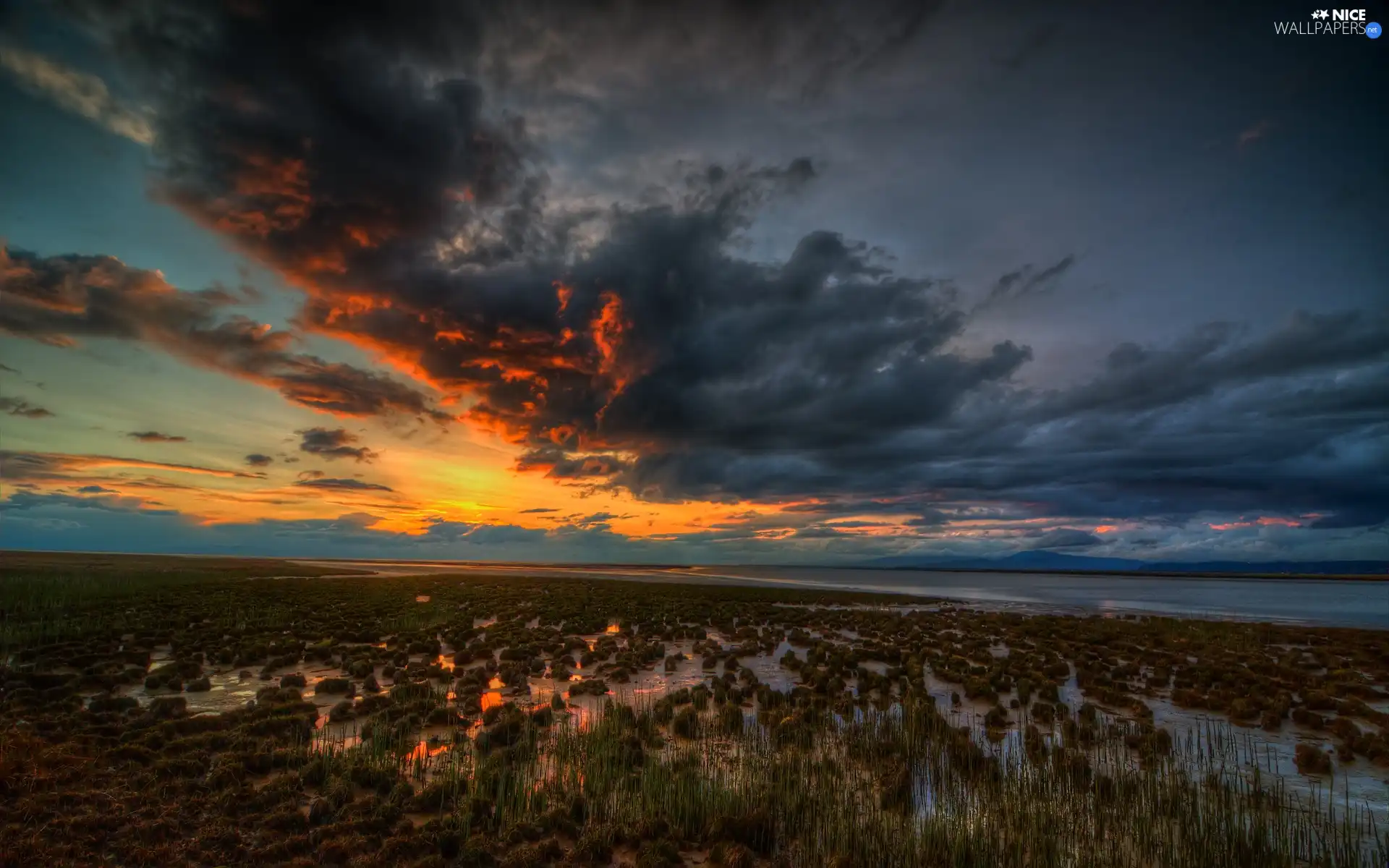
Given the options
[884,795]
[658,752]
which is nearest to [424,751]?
[658,752]

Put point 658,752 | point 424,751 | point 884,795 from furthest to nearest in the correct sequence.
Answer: point 658,752 < point 424,751 < point 884,795

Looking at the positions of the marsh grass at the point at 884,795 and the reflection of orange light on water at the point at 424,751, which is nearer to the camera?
the marsh grass at the point at 884,795

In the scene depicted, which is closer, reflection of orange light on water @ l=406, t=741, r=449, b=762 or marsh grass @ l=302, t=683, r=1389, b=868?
marsh grass @ l=302, t=683, r=1389, b=868

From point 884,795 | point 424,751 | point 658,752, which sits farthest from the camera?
point 658,752

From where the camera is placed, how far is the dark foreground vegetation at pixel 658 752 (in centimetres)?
846

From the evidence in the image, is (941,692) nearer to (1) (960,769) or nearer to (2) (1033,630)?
(1) (960,769)

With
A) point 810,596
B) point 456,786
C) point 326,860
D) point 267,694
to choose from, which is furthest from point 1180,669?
point 810,596

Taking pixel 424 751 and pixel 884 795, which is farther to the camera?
pixel 424 751

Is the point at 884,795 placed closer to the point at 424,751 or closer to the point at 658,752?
the point at 658,752

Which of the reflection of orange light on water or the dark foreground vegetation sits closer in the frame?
the dark foreground vegetation

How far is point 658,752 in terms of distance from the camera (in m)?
12.8

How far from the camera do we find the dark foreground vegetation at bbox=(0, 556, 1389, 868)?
27.8 ft

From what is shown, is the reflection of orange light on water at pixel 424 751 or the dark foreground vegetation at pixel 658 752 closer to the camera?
the dark foreground vegetation at pixel 658 752

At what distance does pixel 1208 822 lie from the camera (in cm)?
884
